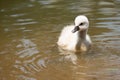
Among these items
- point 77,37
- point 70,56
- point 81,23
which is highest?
point 81,23

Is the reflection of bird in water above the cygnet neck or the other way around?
the other way around

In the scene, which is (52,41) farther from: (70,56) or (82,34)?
(70,56)

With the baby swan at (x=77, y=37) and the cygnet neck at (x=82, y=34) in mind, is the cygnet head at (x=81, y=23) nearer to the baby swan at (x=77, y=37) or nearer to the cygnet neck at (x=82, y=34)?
the baby swan at (x=77, y=37)

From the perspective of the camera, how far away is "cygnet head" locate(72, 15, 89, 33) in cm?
704

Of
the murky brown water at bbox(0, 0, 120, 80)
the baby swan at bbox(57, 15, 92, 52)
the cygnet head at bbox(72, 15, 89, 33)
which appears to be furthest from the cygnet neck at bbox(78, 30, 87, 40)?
the murky brown water at bbox(0, 0, 120, 80)

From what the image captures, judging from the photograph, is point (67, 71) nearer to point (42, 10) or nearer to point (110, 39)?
point (110, 39)

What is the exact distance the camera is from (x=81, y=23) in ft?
23.2

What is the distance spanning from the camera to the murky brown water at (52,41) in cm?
627

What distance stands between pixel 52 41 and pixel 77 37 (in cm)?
63

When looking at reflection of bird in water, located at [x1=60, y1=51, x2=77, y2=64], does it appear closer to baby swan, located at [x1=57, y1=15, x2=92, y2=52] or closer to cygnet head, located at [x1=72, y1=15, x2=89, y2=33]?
baby swan, located at [x1=57, y1=15, x2=92, y2=52]

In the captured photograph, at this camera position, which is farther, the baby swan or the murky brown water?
the baby swan

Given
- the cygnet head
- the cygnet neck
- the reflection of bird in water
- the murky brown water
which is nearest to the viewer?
the murky brown water

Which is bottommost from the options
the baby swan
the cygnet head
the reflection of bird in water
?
the reflection of bird in water

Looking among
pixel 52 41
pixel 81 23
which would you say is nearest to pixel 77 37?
pixel 81 23
